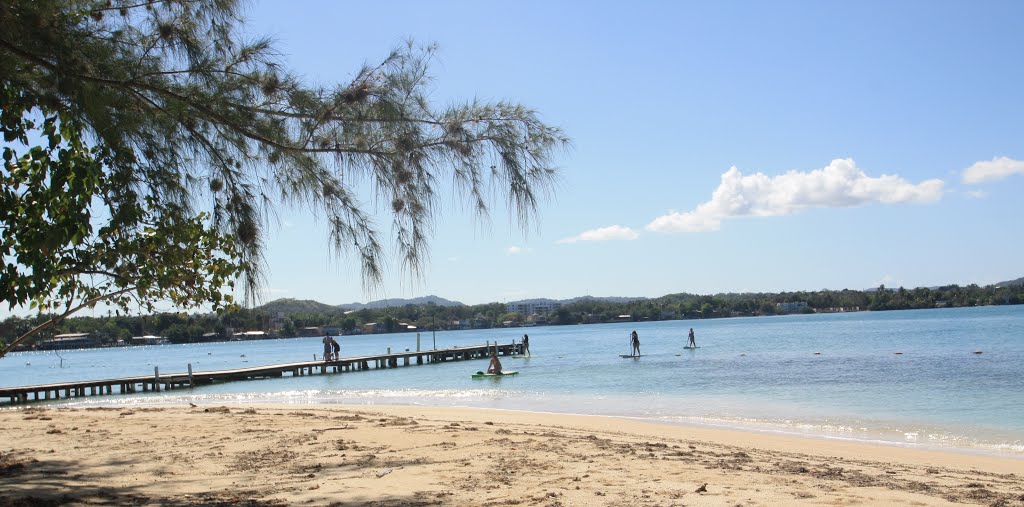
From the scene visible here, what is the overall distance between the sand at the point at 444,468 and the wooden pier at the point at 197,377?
55.6 feet

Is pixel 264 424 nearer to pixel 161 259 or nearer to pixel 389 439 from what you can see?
pixel 389 439

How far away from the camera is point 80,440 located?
1036 centimetres

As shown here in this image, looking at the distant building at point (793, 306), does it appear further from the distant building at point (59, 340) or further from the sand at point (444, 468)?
the sand at point (444, 468)

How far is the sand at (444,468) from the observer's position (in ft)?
21.1

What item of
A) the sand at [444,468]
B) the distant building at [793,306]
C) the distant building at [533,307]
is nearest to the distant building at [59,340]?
the sand at [444,468]

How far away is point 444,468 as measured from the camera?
7895 mm

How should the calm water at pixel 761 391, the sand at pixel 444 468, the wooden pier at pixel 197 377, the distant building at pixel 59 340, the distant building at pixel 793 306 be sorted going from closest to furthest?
the sand at pixel 444 468 < the distant building at pixel 59 340 < the calm water at pixel 761 391 < the wooden pier at pixel 197 377 < the distant building at pixel 793 306

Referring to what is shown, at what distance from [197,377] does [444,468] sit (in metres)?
27.0

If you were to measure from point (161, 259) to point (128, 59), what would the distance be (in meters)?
1.70

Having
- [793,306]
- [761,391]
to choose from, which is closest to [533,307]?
[793,306]

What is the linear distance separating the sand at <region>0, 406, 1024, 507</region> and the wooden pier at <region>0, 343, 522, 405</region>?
1696 centimetres

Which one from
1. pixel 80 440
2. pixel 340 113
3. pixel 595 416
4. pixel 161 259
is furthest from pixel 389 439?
pixel 595 416

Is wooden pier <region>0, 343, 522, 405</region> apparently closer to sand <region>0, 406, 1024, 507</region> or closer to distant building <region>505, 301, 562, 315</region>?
sand <region>0, 406, 1024, 507</region>

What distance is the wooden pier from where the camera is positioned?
27909 millimetres
